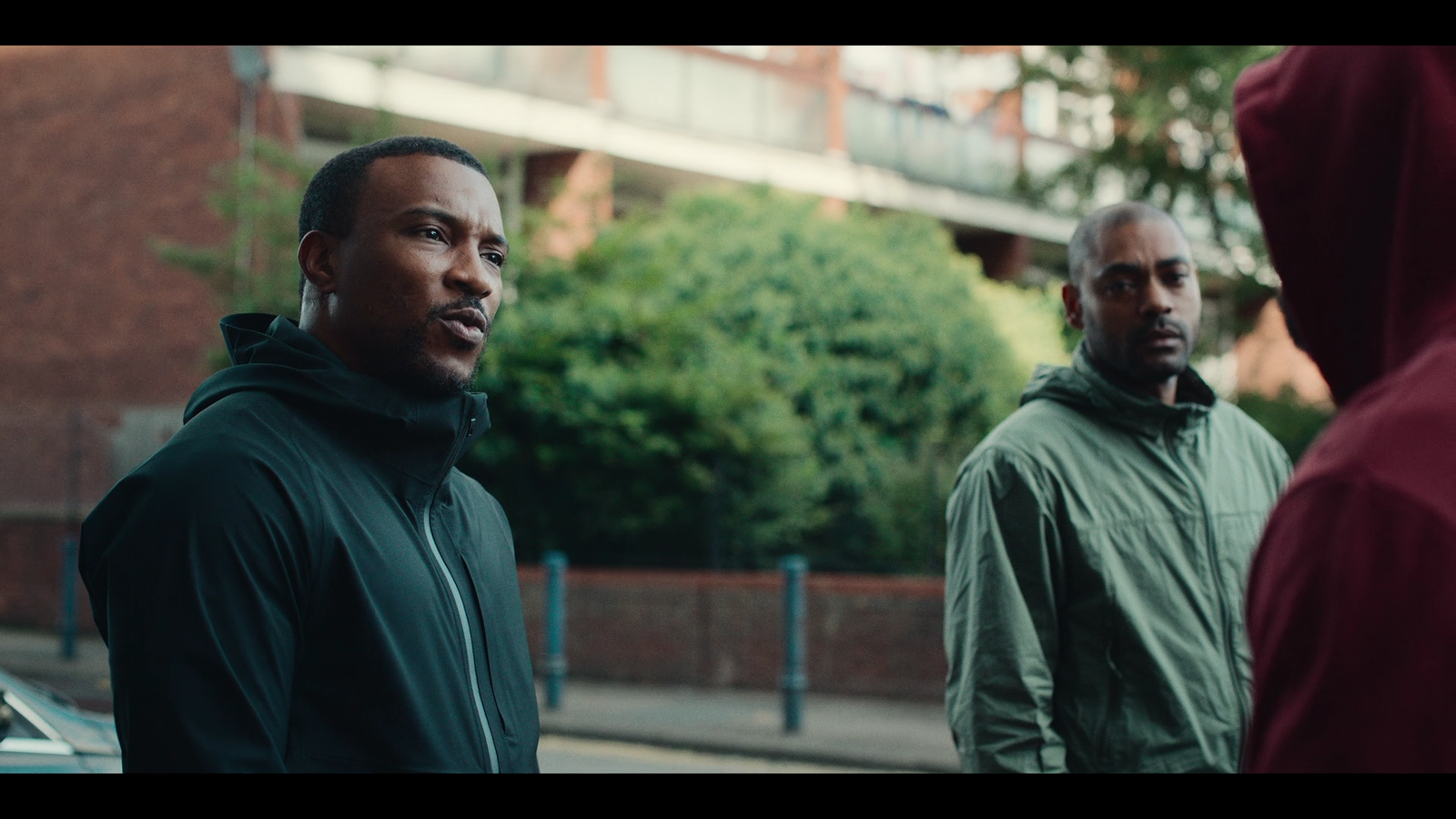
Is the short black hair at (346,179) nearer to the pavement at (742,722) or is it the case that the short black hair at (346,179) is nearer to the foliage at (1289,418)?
the pavement at (742,722)

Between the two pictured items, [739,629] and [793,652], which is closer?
[793,652]

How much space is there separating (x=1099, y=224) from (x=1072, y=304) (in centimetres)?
27

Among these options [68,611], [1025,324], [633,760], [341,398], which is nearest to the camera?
[341,398]

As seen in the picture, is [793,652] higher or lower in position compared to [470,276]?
lower

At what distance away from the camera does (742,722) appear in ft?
39.2

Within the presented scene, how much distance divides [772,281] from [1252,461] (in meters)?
13.7

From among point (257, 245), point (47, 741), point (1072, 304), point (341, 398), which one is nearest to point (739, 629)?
point (257, 245)

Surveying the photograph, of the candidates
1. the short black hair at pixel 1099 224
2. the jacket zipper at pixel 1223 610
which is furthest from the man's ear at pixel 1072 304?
the jacket zipper at pixel 1223 610

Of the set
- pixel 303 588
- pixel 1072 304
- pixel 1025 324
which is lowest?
pixel 303 588

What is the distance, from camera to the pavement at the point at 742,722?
34.8 ft

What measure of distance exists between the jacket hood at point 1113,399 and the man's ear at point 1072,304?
18 centimetres

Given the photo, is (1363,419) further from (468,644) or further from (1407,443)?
(468,644)
